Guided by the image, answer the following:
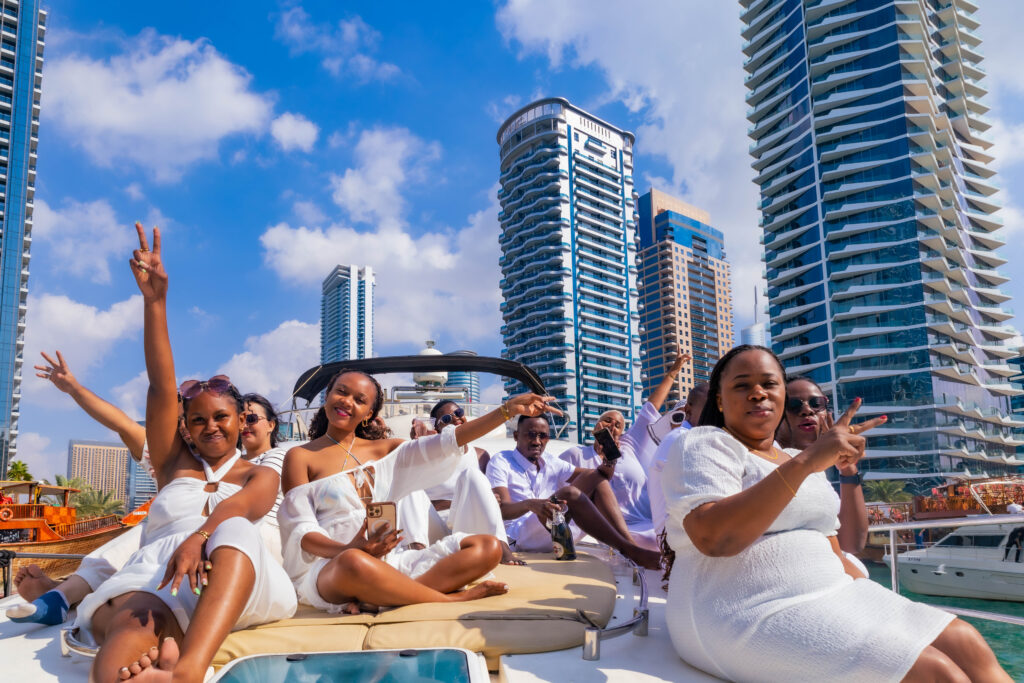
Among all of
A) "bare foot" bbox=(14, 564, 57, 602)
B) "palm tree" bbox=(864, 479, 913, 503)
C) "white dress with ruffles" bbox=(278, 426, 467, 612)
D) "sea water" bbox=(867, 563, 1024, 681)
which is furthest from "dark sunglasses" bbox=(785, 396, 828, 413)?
"palm tree" bbox=(864, 479, 913, 503)

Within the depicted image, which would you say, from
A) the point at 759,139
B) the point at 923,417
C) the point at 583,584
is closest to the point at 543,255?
the point at 759,139

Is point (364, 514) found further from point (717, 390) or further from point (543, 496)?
point (543, 496)

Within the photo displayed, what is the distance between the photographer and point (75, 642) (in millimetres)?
2191

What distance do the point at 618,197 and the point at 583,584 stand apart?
322 feet

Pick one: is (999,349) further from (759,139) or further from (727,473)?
(727,473)

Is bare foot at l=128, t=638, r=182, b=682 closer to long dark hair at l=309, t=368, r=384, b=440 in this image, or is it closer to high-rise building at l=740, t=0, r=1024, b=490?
long dark hair at l=309, t=368, r=384, b=440

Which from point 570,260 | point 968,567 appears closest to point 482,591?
point 968,567

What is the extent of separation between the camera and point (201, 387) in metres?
2.62

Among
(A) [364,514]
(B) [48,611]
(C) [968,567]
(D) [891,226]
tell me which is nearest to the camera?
(B) [48,611]

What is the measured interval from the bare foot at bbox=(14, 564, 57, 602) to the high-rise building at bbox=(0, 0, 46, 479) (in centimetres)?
6922

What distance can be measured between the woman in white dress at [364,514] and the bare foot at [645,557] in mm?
1272

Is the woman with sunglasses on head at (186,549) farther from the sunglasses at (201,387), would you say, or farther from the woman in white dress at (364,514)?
the woman in white dress at (364,514)

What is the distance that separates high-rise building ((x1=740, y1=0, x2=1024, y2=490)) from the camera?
54.4 metres

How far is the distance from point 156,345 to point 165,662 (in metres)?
1.16
